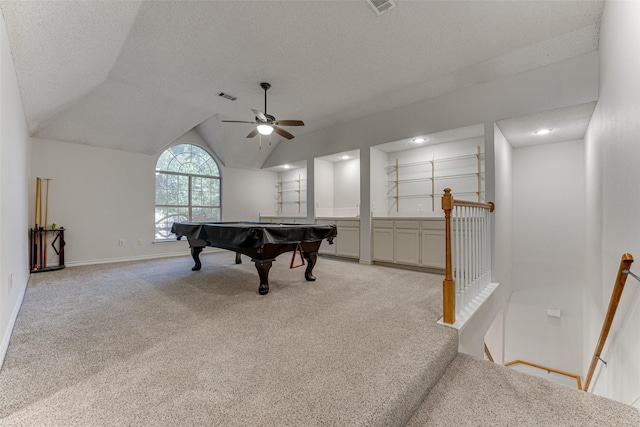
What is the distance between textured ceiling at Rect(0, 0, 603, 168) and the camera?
240 centimetres

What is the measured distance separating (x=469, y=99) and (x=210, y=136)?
498 centimetres

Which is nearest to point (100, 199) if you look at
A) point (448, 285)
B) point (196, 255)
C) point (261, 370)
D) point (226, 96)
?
point (196, 255)

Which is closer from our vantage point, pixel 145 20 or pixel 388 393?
pixel 388 393

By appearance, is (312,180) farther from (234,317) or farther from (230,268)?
(234,317)

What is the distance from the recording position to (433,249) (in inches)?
159

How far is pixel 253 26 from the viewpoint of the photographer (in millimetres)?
2682

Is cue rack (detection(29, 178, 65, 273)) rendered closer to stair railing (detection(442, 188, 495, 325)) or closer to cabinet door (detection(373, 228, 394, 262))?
cabinet door (detection(373, 228, 394, 262))

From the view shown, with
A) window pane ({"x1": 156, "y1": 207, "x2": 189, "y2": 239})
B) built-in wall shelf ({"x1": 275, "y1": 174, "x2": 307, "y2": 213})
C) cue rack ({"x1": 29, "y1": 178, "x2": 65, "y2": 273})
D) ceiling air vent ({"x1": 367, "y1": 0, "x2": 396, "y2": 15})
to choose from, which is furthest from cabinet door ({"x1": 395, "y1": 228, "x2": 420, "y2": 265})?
cue rack ({"x1": 29, "y1": 178, "x2": 65, "y2": 273})

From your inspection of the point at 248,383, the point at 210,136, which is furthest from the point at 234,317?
the point at 210,136

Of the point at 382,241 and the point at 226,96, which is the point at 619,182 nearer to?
the point at 382,241

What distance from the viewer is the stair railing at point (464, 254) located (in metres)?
2.18

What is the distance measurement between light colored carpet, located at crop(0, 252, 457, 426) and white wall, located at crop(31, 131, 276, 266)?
5.94ft

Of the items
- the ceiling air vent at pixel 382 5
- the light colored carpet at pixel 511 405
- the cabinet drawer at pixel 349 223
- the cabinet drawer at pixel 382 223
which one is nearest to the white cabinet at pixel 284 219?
the cabinet drawer at pixel 349 223

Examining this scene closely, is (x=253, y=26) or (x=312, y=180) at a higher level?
(x=253, y=26)
